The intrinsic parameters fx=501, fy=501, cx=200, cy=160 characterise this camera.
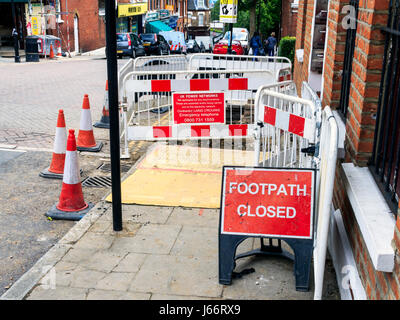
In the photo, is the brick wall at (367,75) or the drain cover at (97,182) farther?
the drain cover at (97,182)

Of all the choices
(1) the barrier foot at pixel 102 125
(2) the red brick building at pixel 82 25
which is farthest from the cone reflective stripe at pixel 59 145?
(2) the red brick building at pixel 82 25

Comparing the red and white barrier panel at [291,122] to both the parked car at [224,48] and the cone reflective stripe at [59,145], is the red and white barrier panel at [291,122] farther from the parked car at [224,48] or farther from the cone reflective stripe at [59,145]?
the parked car at [224,48]

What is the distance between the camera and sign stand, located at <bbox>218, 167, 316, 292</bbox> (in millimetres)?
3723

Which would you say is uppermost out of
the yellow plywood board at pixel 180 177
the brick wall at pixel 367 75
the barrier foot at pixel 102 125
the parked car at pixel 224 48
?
the brick wall at pixel 367 75

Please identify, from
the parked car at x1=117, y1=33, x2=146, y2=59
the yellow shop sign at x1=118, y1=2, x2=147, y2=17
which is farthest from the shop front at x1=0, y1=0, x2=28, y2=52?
the yellow shop sign at x1=118, y1=2, x2=147, y2=17

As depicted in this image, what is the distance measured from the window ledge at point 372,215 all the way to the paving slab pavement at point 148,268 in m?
0.90

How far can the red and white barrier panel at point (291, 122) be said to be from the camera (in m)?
4.12

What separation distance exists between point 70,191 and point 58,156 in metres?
1.30

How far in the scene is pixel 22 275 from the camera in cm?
422

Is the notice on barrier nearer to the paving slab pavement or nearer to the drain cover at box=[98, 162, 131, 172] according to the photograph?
the drain cover at box=[98, 162, 131, 172]

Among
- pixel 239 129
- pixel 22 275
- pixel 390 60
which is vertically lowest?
pixel 22 275
